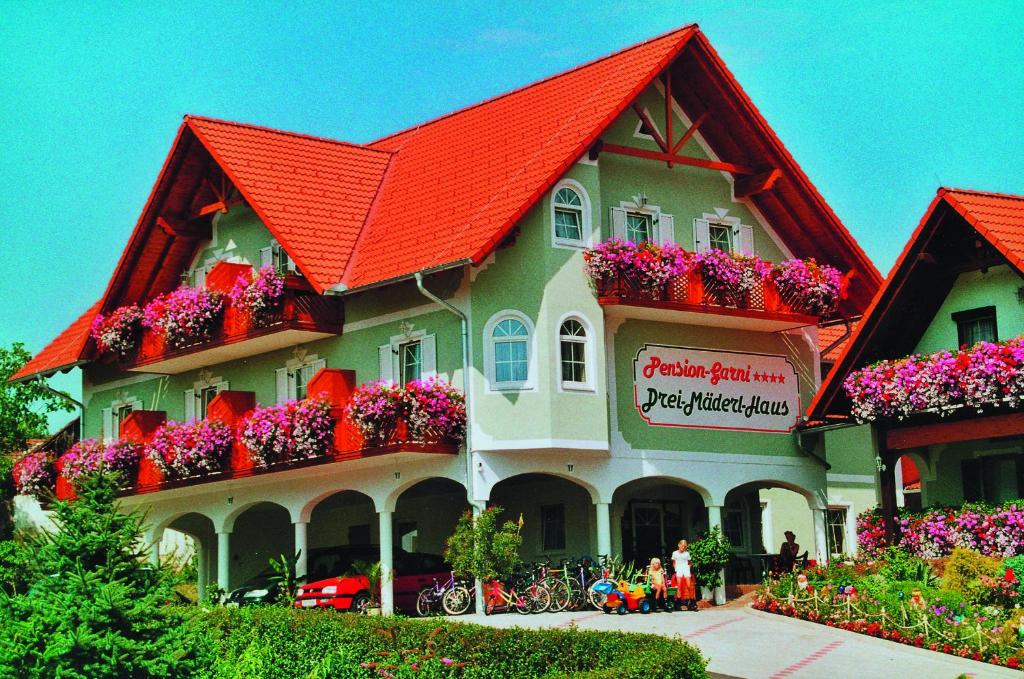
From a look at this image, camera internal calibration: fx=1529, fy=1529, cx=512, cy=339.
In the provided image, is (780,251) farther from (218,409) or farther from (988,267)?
(218,409)

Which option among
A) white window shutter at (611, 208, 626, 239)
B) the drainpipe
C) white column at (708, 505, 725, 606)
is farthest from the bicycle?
white window shutter at (611, 208, 626, 239)

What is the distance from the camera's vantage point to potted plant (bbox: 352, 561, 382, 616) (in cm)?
3256

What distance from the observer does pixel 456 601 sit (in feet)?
103

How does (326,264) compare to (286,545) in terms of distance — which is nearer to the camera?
(326,264)

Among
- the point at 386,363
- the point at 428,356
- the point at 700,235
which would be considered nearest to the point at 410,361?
the point at 386,363

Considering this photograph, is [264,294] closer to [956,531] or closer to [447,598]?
[447,598]

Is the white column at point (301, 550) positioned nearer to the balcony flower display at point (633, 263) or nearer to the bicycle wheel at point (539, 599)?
the bicycle wheel at point (539, 599)

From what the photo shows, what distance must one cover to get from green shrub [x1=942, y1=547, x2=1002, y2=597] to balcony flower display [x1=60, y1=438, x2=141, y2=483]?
66.0 feet

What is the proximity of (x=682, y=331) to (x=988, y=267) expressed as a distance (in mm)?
7077

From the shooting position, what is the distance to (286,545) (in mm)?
41844

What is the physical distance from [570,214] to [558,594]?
8243mm

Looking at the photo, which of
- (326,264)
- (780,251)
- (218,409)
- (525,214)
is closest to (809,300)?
(780,251)

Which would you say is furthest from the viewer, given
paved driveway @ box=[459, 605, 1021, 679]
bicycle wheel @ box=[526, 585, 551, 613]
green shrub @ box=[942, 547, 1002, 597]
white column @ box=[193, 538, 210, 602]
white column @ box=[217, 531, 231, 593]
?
white column @ box=[193, 538, 210, 602]

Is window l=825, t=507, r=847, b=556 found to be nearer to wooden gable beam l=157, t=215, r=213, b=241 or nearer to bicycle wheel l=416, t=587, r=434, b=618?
bicycle wheel l=416, t=587, r=434, b=618
